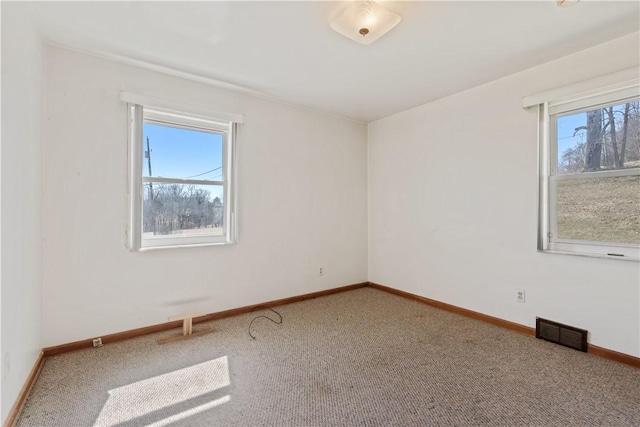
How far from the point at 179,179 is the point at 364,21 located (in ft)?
7.10

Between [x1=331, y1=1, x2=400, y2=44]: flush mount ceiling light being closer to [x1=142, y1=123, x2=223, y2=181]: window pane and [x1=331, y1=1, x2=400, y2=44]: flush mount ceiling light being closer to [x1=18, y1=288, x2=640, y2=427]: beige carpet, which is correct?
[x1=142, y1=123, x2=223, y2=181]: window pane

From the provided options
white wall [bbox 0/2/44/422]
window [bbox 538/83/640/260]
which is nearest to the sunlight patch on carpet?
white wall [bbox 0/2/44/422]

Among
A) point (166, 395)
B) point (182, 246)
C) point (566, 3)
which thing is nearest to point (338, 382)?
point (166, 395)

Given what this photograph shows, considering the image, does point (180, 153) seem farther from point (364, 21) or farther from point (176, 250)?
point (364, 21)

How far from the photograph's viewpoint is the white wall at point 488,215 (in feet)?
7.68

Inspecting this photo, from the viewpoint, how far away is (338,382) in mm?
1979

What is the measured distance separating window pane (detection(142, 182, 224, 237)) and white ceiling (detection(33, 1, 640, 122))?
1124 mm

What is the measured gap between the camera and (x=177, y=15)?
197 cm

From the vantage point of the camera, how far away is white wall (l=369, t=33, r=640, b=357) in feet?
7.68

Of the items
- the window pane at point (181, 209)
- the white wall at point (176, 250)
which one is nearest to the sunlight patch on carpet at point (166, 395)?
the white wall at point (176, 250)

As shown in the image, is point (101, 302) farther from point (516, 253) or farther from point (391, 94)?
point (516, 253)

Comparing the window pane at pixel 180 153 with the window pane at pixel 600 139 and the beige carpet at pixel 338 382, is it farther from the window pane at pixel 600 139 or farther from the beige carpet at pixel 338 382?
the window pane at pixel 600 139

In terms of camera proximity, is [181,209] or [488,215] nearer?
[181,209]

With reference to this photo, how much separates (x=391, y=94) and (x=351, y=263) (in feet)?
7.56
